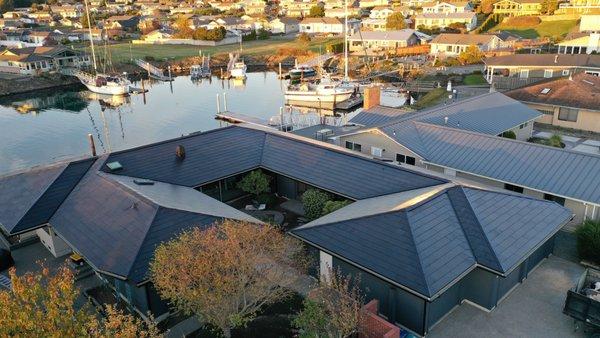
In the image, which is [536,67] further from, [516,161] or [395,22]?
[395,22]

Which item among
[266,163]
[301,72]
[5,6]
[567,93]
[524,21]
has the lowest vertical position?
[301,72]

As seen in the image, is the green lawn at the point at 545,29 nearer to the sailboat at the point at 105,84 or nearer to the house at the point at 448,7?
the house at the point at 448,7

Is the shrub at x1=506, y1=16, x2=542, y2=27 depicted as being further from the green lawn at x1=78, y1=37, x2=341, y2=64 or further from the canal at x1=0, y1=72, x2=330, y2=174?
the canal at x1=0, y1=72, x2=330, y2=174

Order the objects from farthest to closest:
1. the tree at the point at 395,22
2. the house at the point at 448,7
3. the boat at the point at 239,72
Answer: the house at the point at 448,7 → the tree at the point at 395,22 → the boat at the point at 239,72

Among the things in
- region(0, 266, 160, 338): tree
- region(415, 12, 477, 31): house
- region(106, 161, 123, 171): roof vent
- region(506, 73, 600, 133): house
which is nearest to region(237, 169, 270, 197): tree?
region(106, 161, 123, 171): roof vent

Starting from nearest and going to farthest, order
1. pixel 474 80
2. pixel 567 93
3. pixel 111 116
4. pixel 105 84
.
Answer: pixel 567 93
pixel 111 116
pixel 474 80
pixel 105 84

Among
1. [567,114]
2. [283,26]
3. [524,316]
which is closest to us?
[524,316]

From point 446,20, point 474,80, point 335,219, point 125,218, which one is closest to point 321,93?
point 474,80

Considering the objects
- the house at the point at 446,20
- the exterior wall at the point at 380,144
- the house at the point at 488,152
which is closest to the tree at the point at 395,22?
→ the house at the point at 446,20
